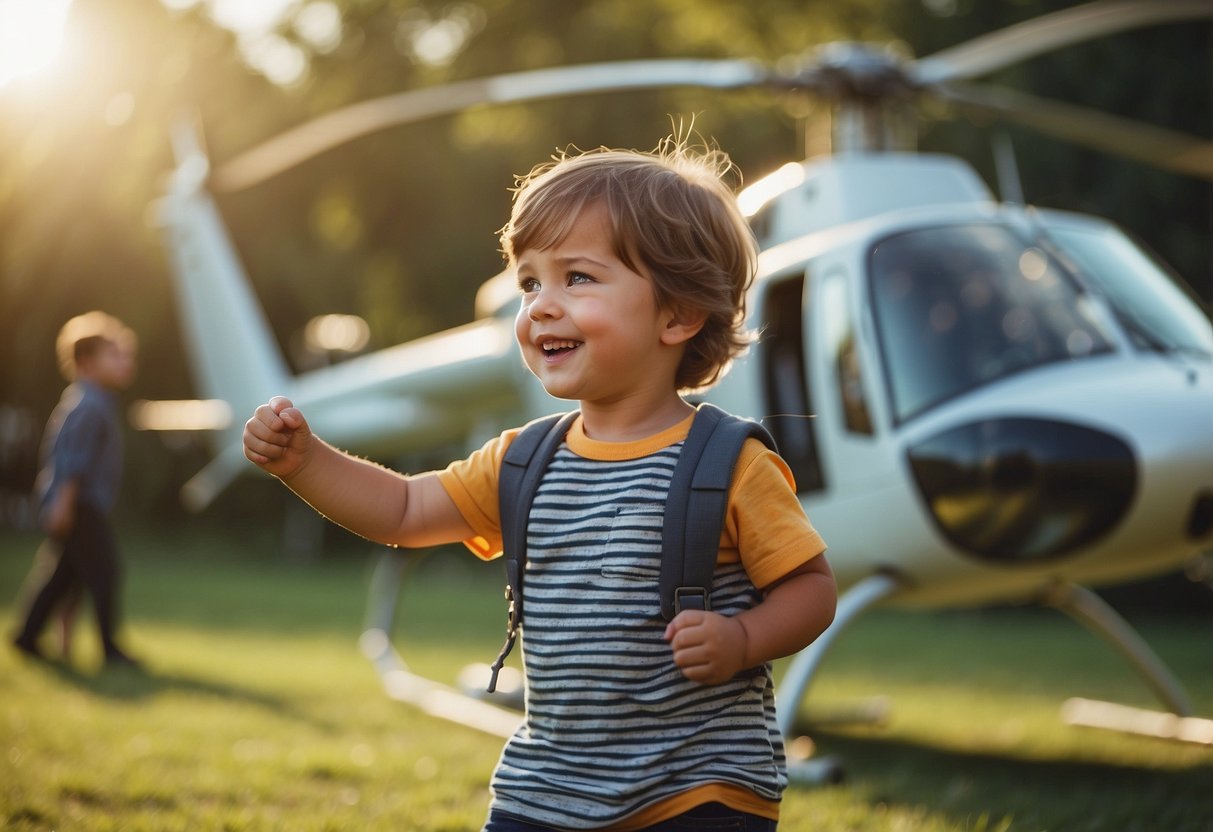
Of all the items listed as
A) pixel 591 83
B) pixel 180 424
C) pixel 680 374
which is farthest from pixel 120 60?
pixel 680 374

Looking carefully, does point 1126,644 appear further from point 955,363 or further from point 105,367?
point 105,367

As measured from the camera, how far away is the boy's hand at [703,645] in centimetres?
166

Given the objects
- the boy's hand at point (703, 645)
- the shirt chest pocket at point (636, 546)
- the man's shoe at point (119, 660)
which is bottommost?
the boy's hand at point (703, 645)

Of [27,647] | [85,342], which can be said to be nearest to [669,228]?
[85,342]

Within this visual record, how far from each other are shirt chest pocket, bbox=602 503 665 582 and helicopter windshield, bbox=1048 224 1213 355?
270cm

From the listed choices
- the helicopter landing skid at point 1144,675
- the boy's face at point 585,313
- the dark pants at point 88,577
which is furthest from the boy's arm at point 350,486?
the dark pants at point 88,577

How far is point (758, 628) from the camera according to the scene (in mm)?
1767

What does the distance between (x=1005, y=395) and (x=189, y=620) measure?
7548mm

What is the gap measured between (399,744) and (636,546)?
2917 millimetres

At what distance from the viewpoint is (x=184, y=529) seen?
20406 mm

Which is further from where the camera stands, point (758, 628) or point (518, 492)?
point (518, 492)

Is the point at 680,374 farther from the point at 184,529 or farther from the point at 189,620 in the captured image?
the point at 184,529

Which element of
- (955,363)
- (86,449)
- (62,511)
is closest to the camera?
(955,363)

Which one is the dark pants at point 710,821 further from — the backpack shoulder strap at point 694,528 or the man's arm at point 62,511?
the man's arm at point 62,511
